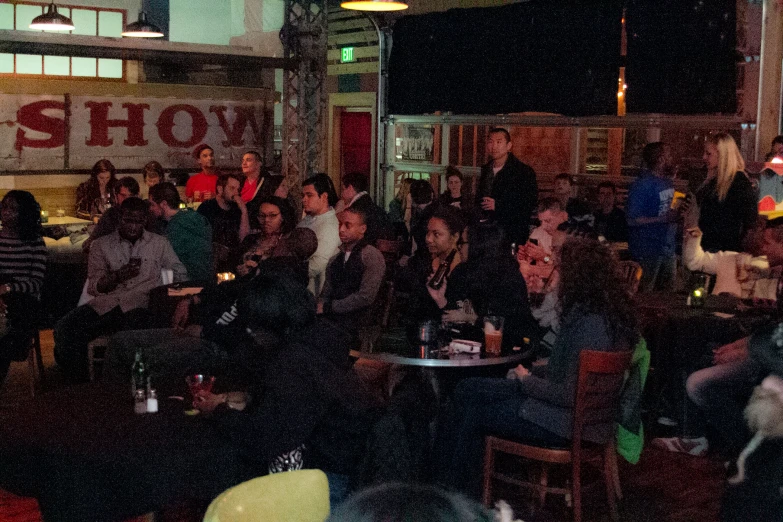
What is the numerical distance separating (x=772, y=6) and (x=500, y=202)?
260 centimetres

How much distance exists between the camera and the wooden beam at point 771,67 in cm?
737

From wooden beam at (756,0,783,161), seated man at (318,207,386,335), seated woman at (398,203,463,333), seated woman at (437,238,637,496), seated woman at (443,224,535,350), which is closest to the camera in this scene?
seated woman at (437,238,637,496)

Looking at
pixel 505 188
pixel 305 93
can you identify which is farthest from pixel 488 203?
pixel 305 93

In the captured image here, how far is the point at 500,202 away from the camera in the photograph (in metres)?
7.55

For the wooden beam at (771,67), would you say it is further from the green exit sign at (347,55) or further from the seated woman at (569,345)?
the green exit sign at (347,55)

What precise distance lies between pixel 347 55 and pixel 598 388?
34.3ft

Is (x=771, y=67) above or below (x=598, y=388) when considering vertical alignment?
above

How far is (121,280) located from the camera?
19.8 ft

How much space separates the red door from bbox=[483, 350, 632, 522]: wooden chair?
9.51 m

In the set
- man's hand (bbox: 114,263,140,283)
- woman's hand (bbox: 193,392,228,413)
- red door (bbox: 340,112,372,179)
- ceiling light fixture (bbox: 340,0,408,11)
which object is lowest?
woman's hand (bbox: 193,392,228,413)

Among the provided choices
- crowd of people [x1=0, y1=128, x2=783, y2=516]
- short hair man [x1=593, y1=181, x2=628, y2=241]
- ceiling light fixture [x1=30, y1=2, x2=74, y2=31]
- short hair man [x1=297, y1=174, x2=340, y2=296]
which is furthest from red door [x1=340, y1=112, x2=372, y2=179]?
short hair man [x1=297, y1=174, x2=340, y2=296]

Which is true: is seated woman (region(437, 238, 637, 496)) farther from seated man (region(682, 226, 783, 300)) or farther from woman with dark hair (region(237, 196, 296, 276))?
woman with dark hair (region(237, 196, 296, 276))

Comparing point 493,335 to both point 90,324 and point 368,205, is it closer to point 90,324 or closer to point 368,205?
point 90,324

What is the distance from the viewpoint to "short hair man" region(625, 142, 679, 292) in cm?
719
